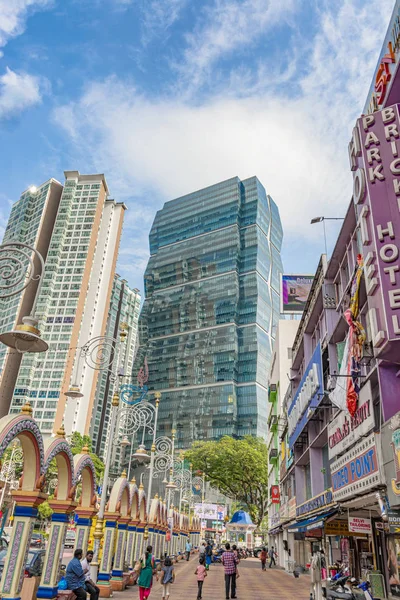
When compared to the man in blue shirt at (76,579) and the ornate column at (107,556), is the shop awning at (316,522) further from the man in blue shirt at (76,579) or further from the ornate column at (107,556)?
→ the man in blue shirt at (76,579)

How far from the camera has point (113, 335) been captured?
134 m

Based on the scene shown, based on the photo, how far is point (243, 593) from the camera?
19.7 m

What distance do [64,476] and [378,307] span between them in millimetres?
9909

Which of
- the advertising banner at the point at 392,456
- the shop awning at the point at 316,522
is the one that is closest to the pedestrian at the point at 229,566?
the shop awning at the point at 316,522

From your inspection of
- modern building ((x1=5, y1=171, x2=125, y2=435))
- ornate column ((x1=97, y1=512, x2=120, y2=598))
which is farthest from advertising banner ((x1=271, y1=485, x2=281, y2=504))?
modern building ((x1=5, y1=171, x2=125, y2=435))

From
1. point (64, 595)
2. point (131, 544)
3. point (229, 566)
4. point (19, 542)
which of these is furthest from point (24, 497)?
point (131, 544)

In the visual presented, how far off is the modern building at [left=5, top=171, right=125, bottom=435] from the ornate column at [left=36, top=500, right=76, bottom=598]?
244 ft

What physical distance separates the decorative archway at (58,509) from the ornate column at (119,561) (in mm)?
6962

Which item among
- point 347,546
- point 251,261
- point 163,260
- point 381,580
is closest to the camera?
point 381,580

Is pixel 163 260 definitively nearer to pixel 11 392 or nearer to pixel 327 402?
pixel 11 392

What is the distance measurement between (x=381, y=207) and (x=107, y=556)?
15172 mm

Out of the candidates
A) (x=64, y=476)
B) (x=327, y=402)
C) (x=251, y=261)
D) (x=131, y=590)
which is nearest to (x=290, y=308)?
(x=327, y=402)

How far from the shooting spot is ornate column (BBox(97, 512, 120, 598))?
15979 millimetres

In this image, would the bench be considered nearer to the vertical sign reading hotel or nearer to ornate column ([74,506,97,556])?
ornate column ([74,506,97,556])
